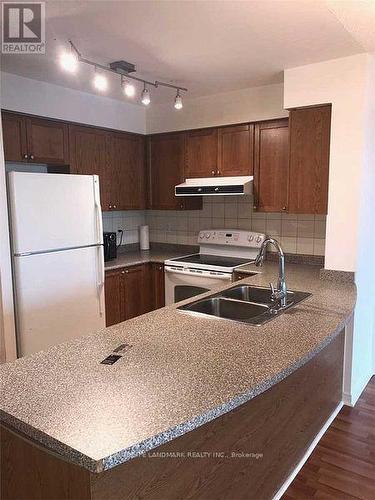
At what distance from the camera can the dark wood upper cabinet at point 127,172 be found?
12.8ft

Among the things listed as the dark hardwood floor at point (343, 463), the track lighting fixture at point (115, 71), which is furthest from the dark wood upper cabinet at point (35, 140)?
the dark hardwood floor at point (343, 463)

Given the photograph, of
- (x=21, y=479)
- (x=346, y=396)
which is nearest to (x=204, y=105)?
(x=346, y=396)

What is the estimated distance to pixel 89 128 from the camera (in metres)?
3.63

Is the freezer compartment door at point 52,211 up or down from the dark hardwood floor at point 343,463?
up

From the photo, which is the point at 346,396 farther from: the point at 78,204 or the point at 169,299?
the point at 78,204

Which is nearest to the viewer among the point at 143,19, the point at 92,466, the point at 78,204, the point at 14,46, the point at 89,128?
the point at 92,466

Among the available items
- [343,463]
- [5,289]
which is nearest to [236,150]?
[5,289]

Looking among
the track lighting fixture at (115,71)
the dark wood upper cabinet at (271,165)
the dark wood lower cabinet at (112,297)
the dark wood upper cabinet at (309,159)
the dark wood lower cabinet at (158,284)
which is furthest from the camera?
the dark wood lower cabinet at (158,284)

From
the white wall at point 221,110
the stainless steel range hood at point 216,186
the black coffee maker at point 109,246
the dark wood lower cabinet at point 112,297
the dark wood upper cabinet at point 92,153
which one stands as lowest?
the dark wood lower cabinet at point 112,297

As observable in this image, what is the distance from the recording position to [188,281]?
3619 millimetres

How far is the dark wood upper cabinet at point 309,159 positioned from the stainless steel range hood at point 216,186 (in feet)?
1.63

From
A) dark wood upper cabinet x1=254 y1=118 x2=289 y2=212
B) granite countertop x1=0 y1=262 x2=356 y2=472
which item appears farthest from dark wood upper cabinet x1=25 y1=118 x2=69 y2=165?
granite countertop x1=0 y1=262 x2=356 y2=472

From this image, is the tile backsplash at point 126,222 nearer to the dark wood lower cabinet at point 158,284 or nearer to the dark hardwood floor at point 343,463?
the dark wood lower cabinet at point 158,284

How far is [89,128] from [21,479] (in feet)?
10.1
